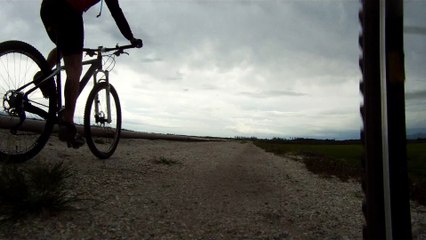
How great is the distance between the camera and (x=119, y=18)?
525 centimetres

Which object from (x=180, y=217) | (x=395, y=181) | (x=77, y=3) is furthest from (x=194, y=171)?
(x=395, y=181)

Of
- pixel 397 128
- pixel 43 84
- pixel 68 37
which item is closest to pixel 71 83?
pixel 43 84

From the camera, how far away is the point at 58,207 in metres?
3.22

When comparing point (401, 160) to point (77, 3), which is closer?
point (401, 160)

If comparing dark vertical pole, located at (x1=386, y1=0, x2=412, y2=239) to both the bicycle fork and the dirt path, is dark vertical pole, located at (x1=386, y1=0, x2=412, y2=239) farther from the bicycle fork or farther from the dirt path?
the bicycle fork

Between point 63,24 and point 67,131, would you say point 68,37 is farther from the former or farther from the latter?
point 67,131

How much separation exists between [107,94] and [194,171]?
1.99 m

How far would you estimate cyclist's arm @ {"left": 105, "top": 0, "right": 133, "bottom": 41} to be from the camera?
5077mm

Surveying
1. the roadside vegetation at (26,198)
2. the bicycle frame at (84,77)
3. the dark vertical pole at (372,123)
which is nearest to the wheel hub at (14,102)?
the bicycle frame at (84,77)

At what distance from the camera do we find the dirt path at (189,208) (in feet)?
10.2

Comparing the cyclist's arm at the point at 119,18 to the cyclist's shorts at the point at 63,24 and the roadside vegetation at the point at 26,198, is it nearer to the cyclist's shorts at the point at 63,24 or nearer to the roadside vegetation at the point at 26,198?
the cyclist's shorts at the point at 63,24

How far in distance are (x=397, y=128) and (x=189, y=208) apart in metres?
2.57

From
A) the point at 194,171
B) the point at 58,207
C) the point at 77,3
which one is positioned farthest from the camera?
the point at 194,171

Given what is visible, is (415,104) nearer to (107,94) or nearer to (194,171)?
(194,171)
